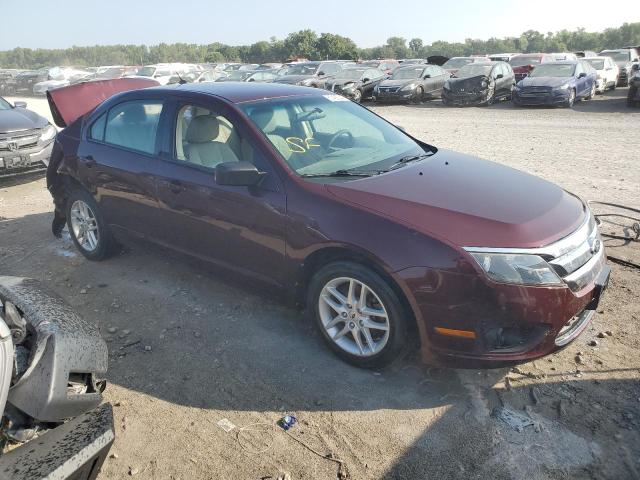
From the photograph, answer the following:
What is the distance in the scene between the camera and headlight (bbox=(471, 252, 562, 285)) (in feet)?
8.93

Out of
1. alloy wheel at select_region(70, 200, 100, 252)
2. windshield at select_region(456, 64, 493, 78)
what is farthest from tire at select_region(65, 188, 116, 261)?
windshield at select_region(456, 64, 493, 78)

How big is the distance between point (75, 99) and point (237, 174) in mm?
5000

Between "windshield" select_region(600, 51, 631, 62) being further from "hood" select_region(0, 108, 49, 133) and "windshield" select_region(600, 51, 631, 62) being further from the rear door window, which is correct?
the rear door window

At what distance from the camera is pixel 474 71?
18531 millimetres

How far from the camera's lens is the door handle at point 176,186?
3.93 m

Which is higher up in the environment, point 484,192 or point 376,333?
point 484,192

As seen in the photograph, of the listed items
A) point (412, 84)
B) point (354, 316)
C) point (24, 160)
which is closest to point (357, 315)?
point (354, 316)

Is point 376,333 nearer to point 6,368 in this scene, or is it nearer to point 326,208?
point 326,208

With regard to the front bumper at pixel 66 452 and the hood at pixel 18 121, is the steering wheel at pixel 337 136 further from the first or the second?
the hood at pixel 18 121

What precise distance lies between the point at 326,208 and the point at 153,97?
2.15m

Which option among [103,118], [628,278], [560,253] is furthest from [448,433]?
[103,118]

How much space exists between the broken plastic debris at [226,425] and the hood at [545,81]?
16447 mm

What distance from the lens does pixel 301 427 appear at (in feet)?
9.32

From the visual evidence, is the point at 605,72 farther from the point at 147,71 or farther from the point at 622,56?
the point at 147,71
